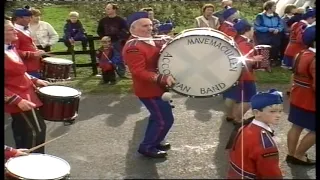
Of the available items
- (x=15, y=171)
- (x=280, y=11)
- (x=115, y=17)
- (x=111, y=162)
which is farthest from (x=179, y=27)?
(x=15, y=171)

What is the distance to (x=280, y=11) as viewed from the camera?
34.4ft

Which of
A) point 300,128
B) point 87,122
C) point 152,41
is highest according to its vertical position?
point 152,41

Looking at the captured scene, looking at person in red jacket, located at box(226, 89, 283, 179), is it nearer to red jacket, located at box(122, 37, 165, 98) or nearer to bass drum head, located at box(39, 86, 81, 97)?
red jacket, located at box(122, 37, 165, 98)

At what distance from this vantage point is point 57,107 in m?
4.71

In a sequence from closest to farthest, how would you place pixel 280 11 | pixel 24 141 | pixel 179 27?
pixel 24 141 < pixel 280 11 < pixel 179 27

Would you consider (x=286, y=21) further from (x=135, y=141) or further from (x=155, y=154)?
(x=155, y=154)

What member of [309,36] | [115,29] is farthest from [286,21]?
[309,36]

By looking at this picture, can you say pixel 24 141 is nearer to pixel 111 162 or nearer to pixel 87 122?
pixel 111 162

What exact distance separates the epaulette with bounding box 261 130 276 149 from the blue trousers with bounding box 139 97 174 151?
1759mm

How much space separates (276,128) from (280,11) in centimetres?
479

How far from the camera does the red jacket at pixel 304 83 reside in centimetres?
440

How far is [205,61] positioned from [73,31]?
14.2ft

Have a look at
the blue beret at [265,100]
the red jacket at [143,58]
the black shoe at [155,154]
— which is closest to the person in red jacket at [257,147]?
the blue beret at [265,100]

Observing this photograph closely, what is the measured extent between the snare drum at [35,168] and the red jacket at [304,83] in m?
1.80
